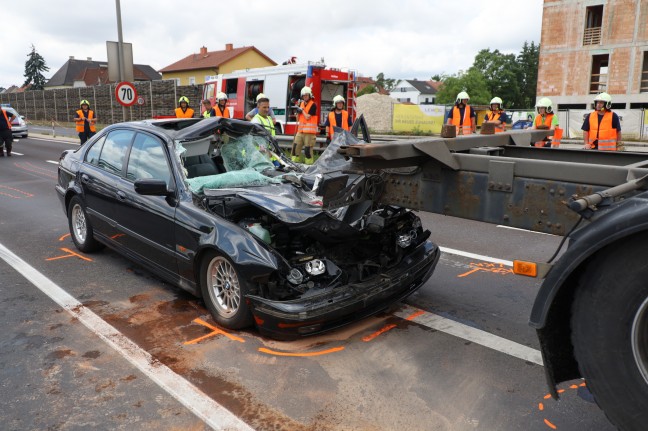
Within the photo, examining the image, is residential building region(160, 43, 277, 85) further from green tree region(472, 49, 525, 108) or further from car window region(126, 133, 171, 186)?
car window region(126, 133, 171, 186)

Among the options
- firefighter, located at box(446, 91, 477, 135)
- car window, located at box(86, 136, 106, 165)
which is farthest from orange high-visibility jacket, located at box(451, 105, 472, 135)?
car window, located at box(86, 136, 106, 165)

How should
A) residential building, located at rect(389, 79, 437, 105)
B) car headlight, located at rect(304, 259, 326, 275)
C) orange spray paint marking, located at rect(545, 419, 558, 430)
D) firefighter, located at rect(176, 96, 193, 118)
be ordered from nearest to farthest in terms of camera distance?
1. orange spray paint marking, located at rect(545, 419, 558, 430)
2. car headlight, located at rect(304, 259, 326, 275)
3. firefighter, located at rect(176, 96, 193, 118)
4. residential building, located at rect(389, 79, 437, 105)

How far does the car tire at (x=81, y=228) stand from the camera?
20.3 feet

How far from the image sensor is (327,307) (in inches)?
148

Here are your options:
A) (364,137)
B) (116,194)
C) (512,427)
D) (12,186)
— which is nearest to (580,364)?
(512,427)

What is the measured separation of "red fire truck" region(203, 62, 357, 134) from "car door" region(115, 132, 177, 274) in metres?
12.2

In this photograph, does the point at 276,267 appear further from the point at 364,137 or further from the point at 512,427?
the point at 512,427

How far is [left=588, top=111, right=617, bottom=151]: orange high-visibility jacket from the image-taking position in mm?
8961

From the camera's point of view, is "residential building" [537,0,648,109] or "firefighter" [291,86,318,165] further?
"residential building" [537,0,648,109]

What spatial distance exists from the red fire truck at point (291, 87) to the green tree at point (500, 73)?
74311mm

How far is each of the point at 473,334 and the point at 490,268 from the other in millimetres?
1768

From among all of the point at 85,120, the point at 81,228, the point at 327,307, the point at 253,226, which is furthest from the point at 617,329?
the point at 85,120

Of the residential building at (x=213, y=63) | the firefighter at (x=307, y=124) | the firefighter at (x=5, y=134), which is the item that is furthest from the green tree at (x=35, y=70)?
the firefighter at (x=307, y=124)

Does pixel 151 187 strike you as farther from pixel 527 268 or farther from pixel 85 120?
pixel 85 120
